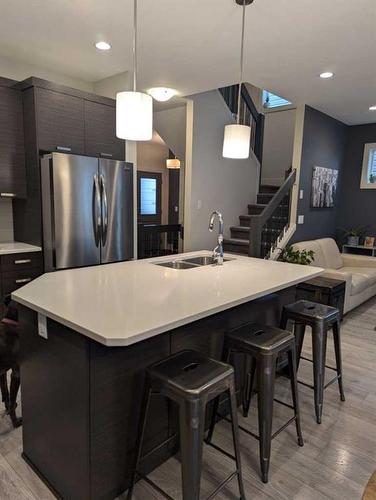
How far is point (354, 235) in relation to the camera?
5.96m

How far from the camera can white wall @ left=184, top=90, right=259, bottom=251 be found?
16.3ft

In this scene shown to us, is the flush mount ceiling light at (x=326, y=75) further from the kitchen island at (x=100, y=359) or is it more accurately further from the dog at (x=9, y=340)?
the dog at (x=9, y=340)

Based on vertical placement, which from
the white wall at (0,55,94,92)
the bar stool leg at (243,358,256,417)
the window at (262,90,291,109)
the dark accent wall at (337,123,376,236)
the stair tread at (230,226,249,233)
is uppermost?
the window at (262,90,291,109)

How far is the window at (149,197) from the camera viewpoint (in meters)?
8.17

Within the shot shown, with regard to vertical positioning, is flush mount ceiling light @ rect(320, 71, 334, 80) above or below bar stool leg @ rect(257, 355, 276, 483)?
above

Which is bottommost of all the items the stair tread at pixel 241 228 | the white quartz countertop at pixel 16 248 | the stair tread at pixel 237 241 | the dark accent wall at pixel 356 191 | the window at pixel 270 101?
the stair tread at pixel 237 241

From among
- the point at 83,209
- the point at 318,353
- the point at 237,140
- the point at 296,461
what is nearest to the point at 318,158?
the point at 237,140

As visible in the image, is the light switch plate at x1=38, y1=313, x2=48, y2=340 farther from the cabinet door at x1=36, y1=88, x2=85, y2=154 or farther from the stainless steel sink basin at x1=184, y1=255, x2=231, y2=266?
the cabinet door at x1=36, y1=88, x2=85, y2=154

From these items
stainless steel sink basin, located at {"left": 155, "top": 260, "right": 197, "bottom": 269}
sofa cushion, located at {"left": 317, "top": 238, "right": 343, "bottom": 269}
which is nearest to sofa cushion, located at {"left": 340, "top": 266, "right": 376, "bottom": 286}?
sofa cushion, located at {"left": 317, "top": 238, "right": 343, "bottom": 269}

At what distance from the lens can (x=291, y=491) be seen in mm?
1711

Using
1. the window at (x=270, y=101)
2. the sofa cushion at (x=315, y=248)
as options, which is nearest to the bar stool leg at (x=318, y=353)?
the sofa cushion at (x=315, y=248)

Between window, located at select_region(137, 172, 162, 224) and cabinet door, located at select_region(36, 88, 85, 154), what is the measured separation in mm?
4607

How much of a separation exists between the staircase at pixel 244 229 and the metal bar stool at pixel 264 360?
3.25 m

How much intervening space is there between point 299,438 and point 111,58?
3545 millimetres
